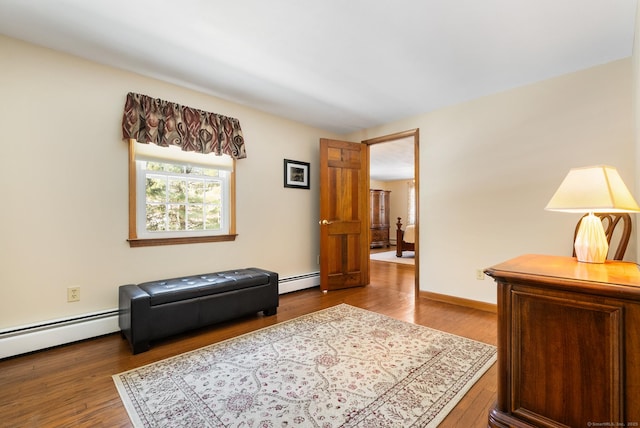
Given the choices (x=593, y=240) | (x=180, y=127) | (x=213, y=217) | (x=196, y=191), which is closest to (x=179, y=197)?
(x=196, y=191)

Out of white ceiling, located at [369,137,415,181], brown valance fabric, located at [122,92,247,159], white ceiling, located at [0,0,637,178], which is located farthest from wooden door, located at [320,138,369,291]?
brown valance fabric, located at [122,92,247,159]

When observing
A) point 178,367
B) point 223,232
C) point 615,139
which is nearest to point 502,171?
point 615,139

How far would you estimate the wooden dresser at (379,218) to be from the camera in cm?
851

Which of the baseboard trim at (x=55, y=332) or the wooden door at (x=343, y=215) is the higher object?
the wooden door at (x=343, y=215)

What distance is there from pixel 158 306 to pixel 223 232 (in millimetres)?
1146

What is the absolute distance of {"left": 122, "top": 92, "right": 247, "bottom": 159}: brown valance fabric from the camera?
8.32 ft

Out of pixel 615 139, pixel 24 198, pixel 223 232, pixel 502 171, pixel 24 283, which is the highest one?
pixel 615 139

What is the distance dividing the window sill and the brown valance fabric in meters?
0.90

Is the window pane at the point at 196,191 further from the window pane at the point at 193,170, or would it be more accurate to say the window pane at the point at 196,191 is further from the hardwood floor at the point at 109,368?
the hardwood floor at the point at 109,368

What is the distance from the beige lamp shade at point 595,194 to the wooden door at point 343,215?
2.76m

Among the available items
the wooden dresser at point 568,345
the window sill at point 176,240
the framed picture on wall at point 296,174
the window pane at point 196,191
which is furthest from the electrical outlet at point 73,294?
the wooden dresser at point 568,345

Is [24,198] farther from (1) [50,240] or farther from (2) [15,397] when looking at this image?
(2) [15,397]

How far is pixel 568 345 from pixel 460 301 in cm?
223

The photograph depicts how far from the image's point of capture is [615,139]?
2.39 meters
